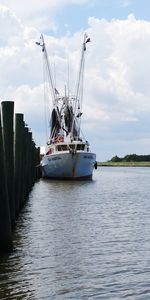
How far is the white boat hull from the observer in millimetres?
68625

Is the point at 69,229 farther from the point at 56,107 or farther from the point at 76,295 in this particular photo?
the point at 56,107

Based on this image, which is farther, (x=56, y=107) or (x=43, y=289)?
(x=56, y=107)

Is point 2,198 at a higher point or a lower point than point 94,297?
higher

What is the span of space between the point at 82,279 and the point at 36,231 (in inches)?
354

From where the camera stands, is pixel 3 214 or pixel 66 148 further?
pixel 66 148

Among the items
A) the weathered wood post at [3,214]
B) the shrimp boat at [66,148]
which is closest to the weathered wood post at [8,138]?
the weathered wood post at [3,214]

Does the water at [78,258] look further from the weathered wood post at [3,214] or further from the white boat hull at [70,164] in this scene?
the white boat hull at [70,164]

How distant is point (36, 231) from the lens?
79.9 feet

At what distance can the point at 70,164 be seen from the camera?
69188mm

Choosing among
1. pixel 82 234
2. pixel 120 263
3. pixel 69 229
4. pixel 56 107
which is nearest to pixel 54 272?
pixel 120 263

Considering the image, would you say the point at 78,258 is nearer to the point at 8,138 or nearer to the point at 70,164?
the point at 8,138

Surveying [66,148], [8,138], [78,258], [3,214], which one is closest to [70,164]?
[66,148]

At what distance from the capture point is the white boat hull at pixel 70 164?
68.6 metres

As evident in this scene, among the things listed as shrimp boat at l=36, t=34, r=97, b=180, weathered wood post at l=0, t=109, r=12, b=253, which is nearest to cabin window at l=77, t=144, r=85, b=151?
shrimp boat at l=36, t=34, r=97, b=180
